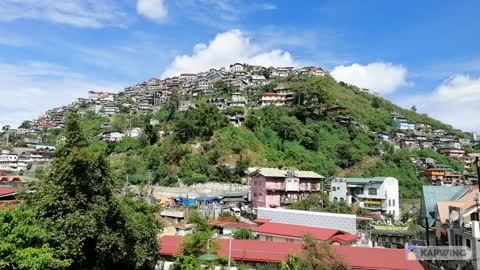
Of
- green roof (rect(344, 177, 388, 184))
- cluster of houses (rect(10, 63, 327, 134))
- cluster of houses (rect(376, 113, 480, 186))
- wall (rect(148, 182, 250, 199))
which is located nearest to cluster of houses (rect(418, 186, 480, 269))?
green roof (rect(344, 177, 388, 184))

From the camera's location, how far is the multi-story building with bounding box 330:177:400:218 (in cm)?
4206

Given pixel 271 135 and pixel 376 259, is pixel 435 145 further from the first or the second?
pixel 376 259

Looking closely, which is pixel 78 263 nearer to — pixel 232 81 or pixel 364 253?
pixel 364 253

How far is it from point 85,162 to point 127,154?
46.6 metres

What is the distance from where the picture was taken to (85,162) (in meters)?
14.5

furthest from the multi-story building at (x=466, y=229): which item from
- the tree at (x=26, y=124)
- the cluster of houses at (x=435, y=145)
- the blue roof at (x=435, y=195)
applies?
the tree at (x=26, y=124)

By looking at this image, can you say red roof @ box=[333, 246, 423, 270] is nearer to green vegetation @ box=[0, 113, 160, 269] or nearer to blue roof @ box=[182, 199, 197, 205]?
green vegetation @ box=[0, 113, 160, 269]

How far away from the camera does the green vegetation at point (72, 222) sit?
39.0 ft

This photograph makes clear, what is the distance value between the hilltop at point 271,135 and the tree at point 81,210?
26548mm

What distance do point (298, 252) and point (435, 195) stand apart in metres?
9.60

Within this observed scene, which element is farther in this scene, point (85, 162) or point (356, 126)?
point (356, 126)

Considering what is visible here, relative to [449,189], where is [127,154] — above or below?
above


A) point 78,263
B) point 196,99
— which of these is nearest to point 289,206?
point 78,263

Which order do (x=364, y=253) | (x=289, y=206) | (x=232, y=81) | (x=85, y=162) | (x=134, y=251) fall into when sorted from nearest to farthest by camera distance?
(x=85, y=162)
(x=134, y=251)
(x=364, y=253)
(x=289, y=206)
(x=232, y=81)
